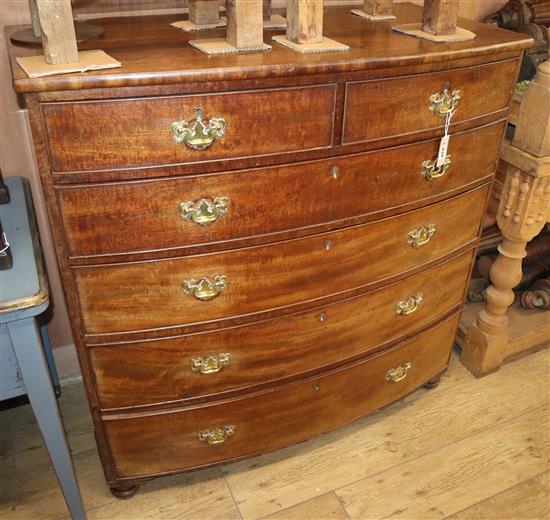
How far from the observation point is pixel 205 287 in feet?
4.30

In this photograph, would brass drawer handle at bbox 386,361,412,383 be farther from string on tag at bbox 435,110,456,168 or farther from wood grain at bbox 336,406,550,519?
string on tag at bbox 435,110,456,168

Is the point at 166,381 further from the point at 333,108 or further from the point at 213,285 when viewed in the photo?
the point at 333,108

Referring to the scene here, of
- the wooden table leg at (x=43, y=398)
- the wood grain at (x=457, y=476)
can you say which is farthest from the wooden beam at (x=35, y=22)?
the wood grain at (x=457, y=476)

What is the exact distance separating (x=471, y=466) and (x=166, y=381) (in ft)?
3.32

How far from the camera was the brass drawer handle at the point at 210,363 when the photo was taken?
141 cm

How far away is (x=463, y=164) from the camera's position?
1.52 m

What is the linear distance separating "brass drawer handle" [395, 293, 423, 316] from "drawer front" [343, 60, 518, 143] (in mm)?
506

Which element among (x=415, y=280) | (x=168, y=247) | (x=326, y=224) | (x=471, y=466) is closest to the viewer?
(x=168, y=247)

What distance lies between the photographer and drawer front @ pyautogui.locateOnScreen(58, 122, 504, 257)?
3.80 ft

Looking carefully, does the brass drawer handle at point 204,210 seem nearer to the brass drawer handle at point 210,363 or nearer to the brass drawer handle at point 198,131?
the brass drawer handle at point 198,131

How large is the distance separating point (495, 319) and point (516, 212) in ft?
1.39

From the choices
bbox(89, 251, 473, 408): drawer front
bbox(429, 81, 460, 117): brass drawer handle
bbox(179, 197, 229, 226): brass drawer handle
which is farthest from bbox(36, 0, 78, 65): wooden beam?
bbox(429, 81, 460, 117): brass drawer handle

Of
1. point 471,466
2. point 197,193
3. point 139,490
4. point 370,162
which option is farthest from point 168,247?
point 471,466

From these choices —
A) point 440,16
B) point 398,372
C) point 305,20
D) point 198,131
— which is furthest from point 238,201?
point 398,372
